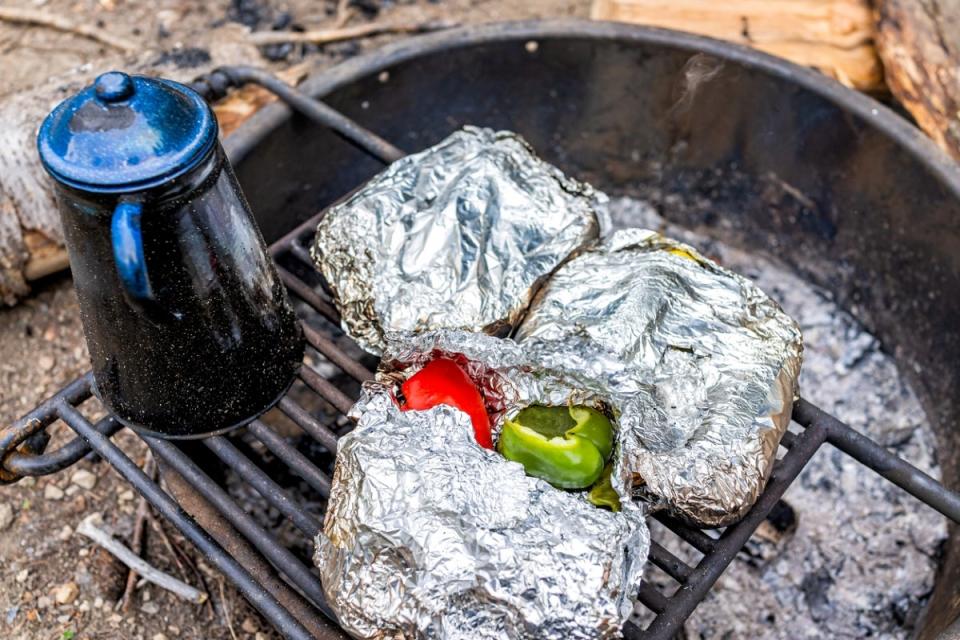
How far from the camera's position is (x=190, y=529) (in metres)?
1.23

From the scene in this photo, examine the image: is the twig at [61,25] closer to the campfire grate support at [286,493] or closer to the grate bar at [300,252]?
the grate bar at [300,252]

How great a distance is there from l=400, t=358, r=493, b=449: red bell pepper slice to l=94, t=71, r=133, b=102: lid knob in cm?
54

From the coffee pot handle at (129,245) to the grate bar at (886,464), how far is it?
0.95 meters

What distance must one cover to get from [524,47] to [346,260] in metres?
0.81

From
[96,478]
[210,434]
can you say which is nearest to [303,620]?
[210,434]

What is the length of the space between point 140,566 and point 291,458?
0.44 metres

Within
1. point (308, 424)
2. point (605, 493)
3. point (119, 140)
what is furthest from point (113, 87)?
point (605, 493)

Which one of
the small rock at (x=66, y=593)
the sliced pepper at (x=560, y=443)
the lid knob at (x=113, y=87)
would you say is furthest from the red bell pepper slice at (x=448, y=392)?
the small rock at (x=66, y=593)

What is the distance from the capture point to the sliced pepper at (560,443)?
3.73 feet

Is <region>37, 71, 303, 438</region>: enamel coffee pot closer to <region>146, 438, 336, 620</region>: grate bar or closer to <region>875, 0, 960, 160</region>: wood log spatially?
<region>146, 438, 336, 620</region>: grate bar

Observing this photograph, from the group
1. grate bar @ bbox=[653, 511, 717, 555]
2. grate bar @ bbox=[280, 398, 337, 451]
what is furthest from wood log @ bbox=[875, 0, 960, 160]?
grate bar @ bbox=[280, 398, 337, 451]

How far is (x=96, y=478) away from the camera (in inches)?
66.0

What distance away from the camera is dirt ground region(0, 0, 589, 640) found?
57.7 inches

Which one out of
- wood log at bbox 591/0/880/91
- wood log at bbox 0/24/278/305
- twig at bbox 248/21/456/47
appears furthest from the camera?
twig at bbox 248/21/456/47
